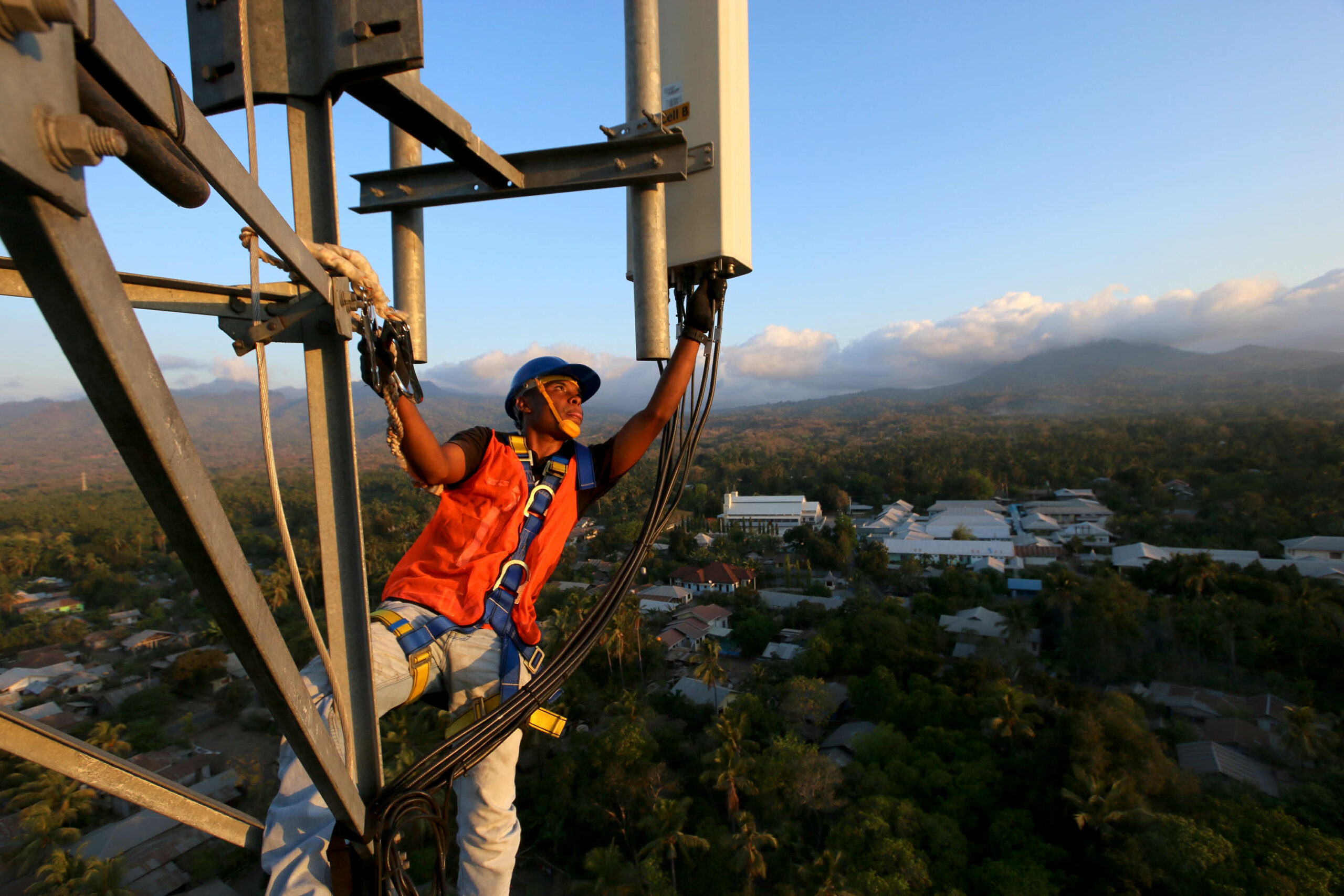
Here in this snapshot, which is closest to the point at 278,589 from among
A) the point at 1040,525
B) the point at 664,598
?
the point at 664,598

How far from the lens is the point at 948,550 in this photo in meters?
37.6

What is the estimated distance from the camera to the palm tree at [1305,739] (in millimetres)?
15672

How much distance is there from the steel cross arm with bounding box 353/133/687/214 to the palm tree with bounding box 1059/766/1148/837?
15.5 m

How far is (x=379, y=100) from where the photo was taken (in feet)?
6.88

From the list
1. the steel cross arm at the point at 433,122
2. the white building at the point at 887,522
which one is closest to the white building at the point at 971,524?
the white building at the point at 887,522

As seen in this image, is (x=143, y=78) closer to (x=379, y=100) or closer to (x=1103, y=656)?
(x=379, y=100)

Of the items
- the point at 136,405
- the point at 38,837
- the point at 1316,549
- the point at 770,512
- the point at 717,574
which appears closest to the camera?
the point at 136,405

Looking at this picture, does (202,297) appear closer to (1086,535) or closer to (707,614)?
(707,614)

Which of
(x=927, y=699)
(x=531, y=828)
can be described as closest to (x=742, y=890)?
(x=531, y=828)

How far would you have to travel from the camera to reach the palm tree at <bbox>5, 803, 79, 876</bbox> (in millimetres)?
14836

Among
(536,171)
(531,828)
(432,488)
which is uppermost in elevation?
(536,171)

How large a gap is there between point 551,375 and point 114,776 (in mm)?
1961

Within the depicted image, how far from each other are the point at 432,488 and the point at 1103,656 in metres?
24.4

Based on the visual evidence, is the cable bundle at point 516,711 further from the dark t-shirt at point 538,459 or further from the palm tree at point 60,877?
the palm tree at point 60,877
